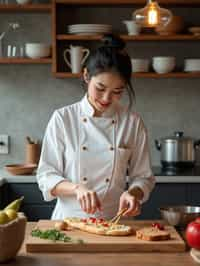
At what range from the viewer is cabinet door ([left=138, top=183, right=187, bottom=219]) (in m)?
3.79

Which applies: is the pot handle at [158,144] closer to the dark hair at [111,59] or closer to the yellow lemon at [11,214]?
the dark hair at [111,59]

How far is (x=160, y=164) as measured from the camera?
4348 millimetres

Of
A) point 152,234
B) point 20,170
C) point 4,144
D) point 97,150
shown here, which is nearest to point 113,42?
point 97,150

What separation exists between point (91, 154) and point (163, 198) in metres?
1.41

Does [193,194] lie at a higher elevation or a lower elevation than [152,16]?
lower

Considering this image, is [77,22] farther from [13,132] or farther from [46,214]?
[46,214]

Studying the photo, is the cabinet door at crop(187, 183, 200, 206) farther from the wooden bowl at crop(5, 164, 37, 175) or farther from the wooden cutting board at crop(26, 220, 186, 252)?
the wooden cutting board at crop(26, 220, 186, 252)

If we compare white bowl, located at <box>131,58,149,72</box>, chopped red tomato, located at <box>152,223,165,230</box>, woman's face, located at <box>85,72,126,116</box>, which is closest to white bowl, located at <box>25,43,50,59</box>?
white bowl, located at <box>131,58,149,72</box>

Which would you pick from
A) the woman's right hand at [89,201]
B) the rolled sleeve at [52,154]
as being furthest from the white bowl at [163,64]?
the woman's right hand at [89,201]

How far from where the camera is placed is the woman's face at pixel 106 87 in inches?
92.4

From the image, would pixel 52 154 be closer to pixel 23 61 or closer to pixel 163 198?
pixel 163 198

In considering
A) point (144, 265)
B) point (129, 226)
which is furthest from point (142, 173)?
point (144, 265)

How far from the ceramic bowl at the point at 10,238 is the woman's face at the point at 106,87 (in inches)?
26.1

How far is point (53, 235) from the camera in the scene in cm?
209
